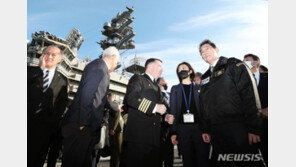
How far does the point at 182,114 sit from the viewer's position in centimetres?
321

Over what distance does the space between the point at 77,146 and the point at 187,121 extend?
71.4 inches

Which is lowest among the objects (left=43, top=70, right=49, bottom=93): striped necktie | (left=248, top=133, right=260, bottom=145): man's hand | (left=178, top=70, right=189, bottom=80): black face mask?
(left=248, top=133, right=260, bottom=145): man's hand

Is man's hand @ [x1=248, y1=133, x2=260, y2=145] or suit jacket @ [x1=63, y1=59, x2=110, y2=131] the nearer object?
man's hand @ [x1=248, y1=133, x2=260, y2=145]

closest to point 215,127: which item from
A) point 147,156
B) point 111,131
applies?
point 147,156

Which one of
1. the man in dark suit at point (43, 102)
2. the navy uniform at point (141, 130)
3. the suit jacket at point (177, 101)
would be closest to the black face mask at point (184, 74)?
the suit jacket at point (177, 101)

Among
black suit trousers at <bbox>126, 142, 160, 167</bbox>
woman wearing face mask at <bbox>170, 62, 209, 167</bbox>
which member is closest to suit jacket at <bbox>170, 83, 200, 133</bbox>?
woman wearing face mask at <bbox>170, 62, 209, 167</bbox>

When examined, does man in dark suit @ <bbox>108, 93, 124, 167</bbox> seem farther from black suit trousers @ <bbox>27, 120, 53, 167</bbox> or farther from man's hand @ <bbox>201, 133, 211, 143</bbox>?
man's hand @ <bbox>201, 133, 211, 143</bbox>

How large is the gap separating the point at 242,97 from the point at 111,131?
3.39m

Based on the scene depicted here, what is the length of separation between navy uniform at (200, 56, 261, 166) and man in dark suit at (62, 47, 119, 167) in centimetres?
160

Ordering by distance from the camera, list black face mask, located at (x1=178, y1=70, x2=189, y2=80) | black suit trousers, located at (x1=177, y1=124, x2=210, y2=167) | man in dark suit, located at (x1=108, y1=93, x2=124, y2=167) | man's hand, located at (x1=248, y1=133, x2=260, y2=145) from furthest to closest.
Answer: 1. man in dark suit, located at (x1=108, y1=93, x2=124, y2=167)
2. black face mask, located at (x1=178, y1=70, x2=189, y2=80)
3. black suit trousers, located at (x1=177, y1=124, x2=210, y2=167)
4. man's hand, located at (x1=248, y1=133, x2=260, y2=145)

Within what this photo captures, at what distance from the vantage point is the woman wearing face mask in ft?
9.59

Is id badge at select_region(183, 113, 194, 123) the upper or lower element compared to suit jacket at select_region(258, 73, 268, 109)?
lower

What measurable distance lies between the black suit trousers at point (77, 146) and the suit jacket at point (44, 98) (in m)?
0.69

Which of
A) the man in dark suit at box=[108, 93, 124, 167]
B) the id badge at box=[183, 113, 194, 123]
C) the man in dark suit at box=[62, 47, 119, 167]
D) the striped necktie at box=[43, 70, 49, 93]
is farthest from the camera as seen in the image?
the man in dark suit at box=[108, 93, 124, 167]
